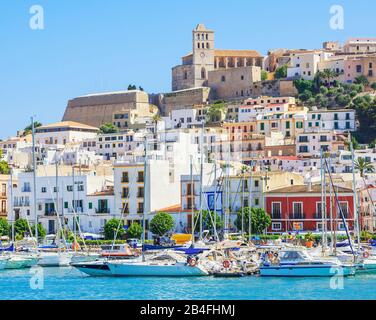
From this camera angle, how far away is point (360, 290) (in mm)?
27875

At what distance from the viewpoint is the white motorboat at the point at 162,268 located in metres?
32.2

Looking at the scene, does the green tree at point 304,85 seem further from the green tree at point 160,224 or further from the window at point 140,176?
the green tree at point 160,224

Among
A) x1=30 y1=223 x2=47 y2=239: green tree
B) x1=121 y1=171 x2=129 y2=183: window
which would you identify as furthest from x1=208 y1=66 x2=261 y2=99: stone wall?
x1=30 y1=223 x2=47 y2=239: green tree

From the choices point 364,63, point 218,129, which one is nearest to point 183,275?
point 218,129

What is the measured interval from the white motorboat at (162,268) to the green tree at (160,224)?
49.0ft

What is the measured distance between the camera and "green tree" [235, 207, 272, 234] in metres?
47.2

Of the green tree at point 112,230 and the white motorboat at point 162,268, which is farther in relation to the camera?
the green tree at point 112,230

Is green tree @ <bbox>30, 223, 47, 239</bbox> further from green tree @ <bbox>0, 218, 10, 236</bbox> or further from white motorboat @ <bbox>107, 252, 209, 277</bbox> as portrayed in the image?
white motorboat @ <bbox>107, 252, 209, 277</bbox>

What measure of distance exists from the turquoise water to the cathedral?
87976mm

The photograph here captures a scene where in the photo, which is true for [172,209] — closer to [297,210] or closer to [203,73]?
[297,210]

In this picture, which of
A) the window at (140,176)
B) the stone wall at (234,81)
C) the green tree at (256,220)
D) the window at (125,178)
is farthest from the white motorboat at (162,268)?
the stone wall at (234,81)

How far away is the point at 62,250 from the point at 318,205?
14113mm

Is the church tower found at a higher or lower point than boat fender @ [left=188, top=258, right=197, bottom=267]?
higher

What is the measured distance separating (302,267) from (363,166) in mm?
36633
